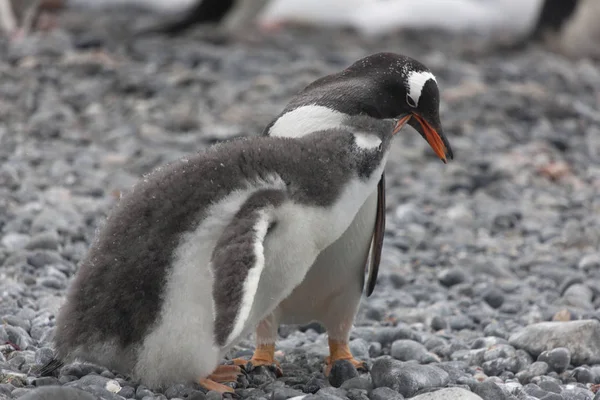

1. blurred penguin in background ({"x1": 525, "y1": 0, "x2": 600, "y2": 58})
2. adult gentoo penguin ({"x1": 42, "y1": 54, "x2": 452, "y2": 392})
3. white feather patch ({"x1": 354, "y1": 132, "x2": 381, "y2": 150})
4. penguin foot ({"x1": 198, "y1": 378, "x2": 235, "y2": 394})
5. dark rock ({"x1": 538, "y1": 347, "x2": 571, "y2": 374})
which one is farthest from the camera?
blurred penguin in background ({"x1": 525, "y1": 0, "x2": 600, "y2": 58})

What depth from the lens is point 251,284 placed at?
241cm

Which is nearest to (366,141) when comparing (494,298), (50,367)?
(50,367)

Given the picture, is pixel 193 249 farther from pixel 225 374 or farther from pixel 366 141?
pixel 366 141

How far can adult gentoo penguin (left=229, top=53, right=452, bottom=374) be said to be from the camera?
292 centimetres

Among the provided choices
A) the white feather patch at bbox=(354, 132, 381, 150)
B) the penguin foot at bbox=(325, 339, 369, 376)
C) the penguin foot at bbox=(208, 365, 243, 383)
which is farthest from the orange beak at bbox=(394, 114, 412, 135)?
the penguin foot at bbox=(208, 365, 243, 383)

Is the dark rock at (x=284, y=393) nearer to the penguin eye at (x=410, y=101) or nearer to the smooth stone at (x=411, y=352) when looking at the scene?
the smooth stone at (x=411, y=352)

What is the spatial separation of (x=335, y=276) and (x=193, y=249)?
2.14 ft

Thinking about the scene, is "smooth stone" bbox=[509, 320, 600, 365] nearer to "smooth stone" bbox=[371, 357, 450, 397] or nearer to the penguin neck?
"smooth stone" bbox=[371, 357, 450, 397]

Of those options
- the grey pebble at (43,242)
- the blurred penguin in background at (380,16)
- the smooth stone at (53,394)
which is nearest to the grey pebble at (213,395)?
the smooth stone at (53,394)

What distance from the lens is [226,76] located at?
321 inches

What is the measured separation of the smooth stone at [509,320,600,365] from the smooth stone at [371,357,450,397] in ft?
1.75

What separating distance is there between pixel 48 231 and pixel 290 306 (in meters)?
1.68

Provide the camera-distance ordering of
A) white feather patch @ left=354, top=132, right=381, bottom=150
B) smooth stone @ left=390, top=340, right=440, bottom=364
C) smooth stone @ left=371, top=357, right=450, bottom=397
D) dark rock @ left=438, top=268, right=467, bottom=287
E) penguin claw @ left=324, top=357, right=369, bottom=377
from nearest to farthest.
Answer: white feather patch @ left=354, top=132, right=381, bottom=150, smooth stone @ left=371, top=357, right=450, bottom=397, penguin claw @ left=324, top=357, right=369, bottom=377, smooth stone @ left=390, top=340, right=440, bottom=364, dark rock @ left=438, top=268, right=467, bottom=287

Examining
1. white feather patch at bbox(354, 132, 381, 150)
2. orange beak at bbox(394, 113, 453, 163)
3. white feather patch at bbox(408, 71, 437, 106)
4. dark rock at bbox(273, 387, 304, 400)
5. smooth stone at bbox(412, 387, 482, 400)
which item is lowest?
dark rock at bbox(273, 387, 304, 400)
